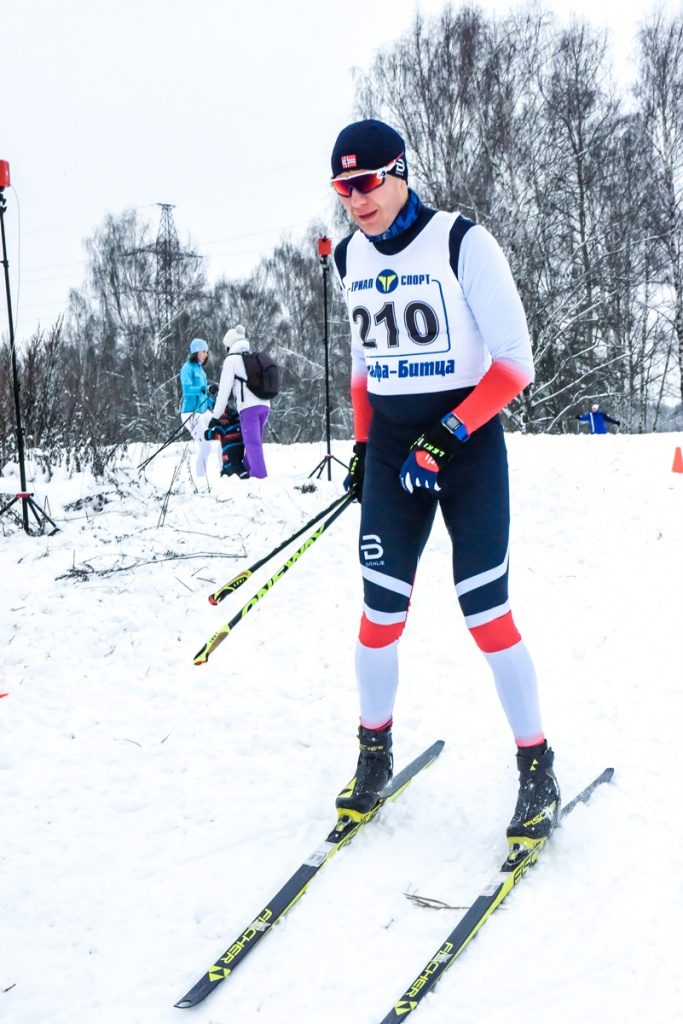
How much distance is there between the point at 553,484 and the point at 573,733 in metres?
4.23

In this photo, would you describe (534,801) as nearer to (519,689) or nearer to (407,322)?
(519,689)

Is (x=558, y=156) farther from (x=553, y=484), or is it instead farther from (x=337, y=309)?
(x=553, y=484)

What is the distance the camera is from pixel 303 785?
3.28 metres

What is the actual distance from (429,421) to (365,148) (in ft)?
3.13

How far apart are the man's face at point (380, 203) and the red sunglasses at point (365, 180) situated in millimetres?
10

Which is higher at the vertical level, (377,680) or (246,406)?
(246,406)

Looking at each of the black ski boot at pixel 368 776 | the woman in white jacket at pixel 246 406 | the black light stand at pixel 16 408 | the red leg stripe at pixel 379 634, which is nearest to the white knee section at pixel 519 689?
the red leg stripe at pixel 379 634

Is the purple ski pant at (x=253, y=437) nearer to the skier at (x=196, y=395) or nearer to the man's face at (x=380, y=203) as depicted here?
the skier at (x=196, y=395)

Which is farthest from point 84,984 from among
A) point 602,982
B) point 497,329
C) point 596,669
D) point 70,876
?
point 596,669

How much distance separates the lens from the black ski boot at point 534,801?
2668mm

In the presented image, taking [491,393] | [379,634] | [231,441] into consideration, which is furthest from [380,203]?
[231,441]

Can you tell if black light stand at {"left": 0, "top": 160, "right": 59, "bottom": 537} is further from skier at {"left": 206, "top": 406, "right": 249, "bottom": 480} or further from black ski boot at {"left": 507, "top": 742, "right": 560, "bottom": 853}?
black ski boot at {"left": 507, "top": 742, "right": 560, "bottom": 853}

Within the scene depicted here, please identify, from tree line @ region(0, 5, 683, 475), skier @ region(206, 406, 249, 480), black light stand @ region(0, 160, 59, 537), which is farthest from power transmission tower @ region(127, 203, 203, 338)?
black light stand @ region(0, 160, 59, 537)

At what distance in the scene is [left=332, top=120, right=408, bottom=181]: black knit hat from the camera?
8.82 ft
